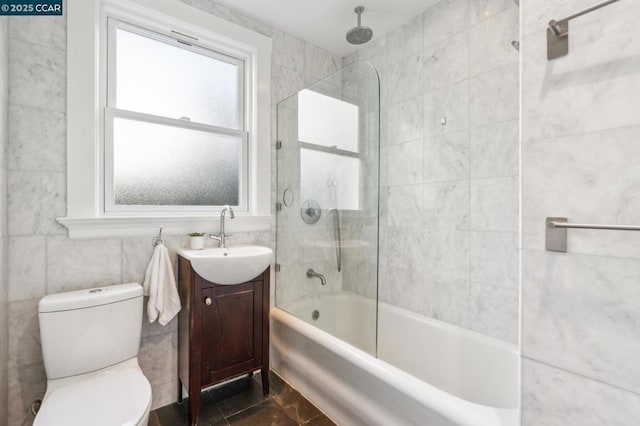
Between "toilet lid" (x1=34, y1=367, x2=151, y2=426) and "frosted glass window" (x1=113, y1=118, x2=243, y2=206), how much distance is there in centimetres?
97

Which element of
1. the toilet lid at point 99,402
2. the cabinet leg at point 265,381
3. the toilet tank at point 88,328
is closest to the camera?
the toilet lid at point 99,402

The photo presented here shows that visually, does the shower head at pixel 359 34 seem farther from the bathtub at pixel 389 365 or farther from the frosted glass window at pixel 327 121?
the bathtub at pixel 389 365

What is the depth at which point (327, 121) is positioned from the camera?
201cm

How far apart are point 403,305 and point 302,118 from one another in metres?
1.59

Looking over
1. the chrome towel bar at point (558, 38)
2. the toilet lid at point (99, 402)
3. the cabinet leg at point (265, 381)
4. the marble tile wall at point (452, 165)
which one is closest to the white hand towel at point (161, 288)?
the toilet lid at point (99, 402)

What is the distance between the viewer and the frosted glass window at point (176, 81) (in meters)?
1.85

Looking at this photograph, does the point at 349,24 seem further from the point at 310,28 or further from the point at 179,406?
the point at 179,406

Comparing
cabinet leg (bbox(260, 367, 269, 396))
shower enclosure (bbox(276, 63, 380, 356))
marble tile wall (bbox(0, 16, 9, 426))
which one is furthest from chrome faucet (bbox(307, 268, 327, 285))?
marble tile wall (bbox(0, 16, 9, 426))

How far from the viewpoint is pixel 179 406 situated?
190 cm

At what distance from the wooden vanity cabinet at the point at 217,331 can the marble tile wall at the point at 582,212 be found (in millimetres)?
1444

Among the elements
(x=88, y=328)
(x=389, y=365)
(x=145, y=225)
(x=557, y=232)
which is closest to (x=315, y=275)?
(x=389, y=365)

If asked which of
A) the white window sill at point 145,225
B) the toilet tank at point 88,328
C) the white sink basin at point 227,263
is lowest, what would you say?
the toilet tank at point 88,328

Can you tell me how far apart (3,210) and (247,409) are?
1.66 m

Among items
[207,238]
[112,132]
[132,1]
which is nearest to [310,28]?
[132,1]
